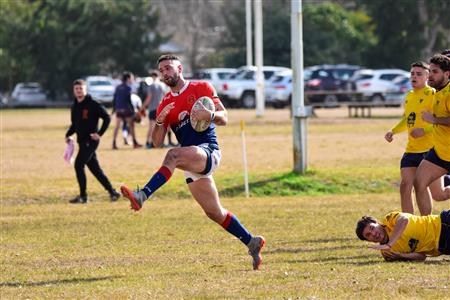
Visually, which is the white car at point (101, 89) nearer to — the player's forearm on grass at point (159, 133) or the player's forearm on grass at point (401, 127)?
the player's forearm on grass at point (401, 127)

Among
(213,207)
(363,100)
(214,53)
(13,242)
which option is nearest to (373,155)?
(13,242)

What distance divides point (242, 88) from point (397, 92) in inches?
378

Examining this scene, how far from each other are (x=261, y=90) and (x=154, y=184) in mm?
37879

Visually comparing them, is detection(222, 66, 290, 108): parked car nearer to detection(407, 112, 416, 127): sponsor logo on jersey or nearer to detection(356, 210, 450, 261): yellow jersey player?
detection(407, 112, 416, 127): sponsor logo on jersey

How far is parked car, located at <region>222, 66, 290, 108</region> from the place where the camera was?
6062 centimetres

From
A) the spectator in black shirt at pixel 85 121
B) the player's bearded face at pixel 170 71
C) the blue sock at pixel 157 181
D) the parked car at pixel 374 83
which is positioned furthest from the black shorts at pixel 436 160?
the parked car at pixel 374 83

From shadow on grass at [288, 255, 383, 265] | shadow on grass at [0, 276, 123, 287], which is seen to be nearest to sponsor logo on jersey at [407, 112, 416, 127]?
shadow on grass at [288, 255, 383, 265]

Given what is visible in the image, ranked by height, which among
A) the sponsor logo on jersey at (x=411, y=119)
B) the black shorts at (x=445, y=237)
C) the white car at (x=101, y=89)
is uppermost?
the sponsor logo on jersey at (x=411, y=119)

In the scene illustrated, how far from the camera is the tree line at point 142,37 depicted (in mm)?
75875

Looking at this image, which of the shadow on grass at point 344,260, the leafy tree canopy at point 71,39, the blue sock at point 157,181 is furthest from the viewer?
the leafy tree canopy at point 71,39

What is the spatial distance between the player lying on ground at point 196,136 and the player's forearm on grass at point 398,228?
51.8 inches

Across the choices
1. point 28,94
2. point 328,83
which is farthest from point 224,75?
point 28,94

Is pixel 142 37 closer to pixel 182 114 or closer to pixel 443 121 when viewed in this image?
pixel 443 121

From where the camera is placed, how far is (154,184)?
10.8 m
